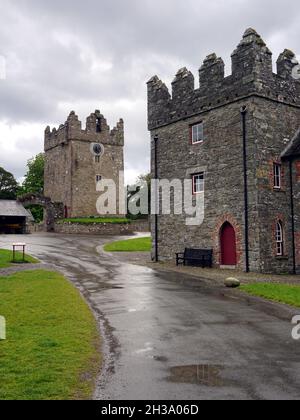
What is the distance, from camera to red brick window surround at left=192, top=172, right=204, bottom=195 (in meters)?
22.6

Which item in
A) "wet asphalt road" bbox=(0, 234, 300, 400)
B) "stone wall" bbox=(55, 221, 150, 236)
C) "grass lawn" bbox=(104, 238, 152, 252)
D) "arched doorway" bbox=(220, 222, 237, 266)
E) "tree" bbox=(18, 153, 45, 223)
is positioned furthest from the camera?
"tree" bbox=(18, 153, 45, 223)

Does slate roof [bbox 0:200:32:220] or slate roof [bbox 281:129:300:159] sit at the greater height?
slate roof [bbox 281:129:300:159]

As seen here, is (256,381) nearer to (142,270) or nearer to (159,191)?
(142,270)

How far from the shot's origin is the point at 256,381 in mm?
6066

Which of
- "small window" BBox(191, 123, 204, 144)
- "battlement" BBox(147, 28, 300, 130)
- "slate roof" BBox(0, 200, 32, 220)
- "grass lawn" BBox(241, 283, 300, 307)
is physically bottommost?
"grass lawn" BBox(241, 283, 300, 307)

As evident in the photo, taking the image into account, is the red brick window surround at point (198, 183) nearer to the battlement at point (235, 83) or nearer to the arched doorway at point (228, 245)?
the arched doorway at point (228, 245)

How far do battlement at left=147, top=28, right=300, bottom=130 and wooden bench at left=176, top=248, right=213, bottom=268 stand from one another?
749cm

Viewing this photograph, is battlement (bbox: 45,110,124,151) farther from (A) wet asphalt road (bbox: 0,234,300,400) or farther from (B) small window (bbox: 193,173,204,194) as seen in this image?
(A) wet asphalt road (bbox: 0,234,300,400)

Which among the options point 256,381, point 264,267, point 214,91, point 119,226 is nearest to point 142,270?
point 264,267

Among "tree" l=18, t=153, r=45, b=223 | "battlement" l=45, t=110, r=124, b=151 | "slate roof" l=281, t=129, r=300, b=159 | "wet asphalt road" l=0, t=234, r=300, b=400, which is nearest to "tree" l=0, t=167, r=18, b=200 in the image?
"tree" l=18, t=153, r=45, b=223

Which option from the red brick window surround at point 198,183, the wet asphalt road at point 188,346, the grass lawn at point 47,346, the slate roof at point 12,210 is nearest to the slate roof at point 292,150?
the red brick window surround at point 198,183

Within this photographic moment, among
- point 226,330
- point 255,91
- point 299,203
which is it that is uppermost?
point 255,91

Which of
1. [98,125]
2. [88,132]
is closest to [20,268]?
[88,132]
